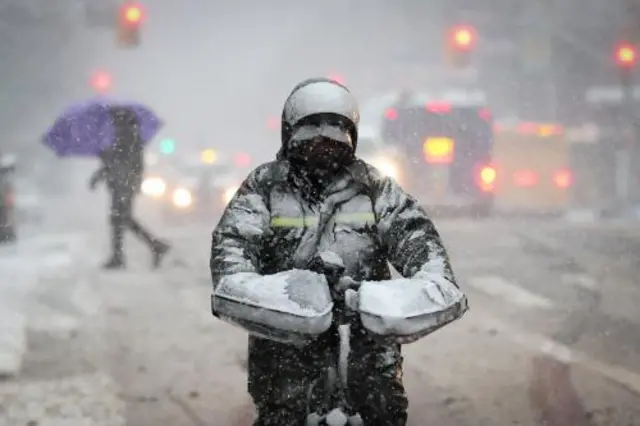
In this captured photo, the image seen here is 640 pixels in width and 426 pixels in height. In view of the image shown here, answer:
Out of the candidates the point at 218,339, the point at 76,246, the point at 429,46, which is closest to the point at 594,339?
the point at 218,339

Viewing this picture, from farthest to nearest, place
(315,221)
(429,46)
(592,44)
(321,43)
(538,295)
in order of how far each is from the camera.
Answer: (321,43) → (429,46) → (592,44) → (538,295) → (315,221)

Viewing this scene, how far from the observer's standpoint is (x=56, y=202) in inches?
1108

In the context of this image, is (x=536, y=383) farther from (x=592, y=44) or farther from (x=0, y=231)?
(x=592, y=44)

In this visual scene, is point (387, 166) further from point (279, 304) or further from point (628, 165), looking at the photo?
point (279, 304)

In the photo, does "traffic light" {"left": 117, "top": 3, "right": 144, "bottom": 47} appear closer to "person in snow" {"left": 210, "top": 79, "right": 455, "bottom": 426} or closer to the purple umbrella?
the purple umbrella

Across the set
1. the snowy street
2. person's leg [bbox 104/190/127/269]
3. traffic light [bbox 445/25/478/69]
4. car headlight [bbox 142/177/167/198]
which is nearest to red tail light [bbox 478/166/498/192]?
traffic light [bbox 445/25/478/69]

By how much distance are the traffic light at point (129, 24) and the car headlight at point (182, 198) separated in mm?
3650

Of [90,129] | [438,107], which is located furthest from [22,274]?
[438,107]

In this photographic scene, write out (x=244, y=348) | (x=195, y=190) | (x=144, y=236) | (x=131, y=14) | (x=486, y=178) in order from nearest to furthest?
(x=244, y=348)
(x=144, y=236)
(x=131, y=14)
(x=486, y=178)
(x=195, y=190)

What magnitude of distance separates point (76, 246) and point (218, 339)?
7163 millimetres

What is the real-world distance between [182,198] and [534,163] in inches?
349

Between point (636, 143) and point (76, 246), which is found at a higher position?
point (636, 143)

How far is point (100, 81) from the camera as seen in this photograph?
20.1 metres

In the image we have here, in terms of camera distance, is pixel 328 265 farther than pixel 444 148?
No
